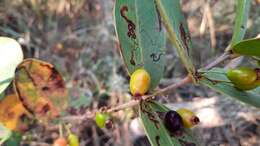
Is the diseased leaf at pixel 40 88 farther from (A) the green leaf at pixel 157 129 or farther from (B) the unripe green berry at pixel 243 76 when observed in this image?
(B) the unripe green berry at pixel 243 76

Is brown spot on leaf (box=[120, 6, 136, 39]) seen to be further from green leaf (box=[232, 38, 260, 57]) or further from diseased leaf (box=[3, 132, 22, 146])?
diseased leaf (box=[3, 132, 22, 146])

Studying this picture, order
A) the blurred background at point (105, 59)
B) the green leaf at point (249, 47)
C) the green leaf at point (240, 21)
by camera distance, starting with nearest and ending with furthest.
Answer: the green leaf at point (249, 47), the green leaf at point (240, 21), the blurred background at point (105, 59)

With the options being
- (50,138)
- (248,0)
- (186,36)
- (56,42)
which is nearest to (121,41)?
(186,36)

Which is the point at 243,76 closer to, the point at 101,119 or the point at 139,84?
the point at 139,84

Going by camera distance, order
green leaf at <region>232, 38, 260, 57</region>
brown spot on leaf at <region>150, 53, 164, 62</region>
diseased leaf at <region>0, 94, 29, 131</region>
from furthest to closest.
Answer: diseased leaf at <region>0, 94, 29, 131</region> < brown spot on leaf at <region>150, 53, 164, 62</region> < green leaf at <region>232, 38, 260, 57</region>

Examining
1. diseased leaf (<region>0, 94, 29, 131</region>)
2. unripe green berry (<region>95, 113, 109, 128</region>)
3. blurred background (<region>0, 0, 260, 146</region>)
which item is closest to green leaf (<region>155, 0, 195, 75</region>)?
unripe green berry (<region>95, 113, 109, 128</region>)

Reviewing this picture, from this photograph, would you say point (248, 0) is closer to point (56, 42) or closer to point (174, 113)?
point (174, 113)

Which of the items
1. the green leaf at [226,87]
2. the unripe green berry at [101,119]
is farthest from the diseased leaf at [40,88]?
the green leaf at [226,87]

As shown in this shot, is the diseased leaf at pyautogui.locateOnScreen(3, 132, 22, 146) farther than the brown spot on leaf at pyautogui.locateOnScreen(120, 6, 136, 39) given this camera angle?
Yes
